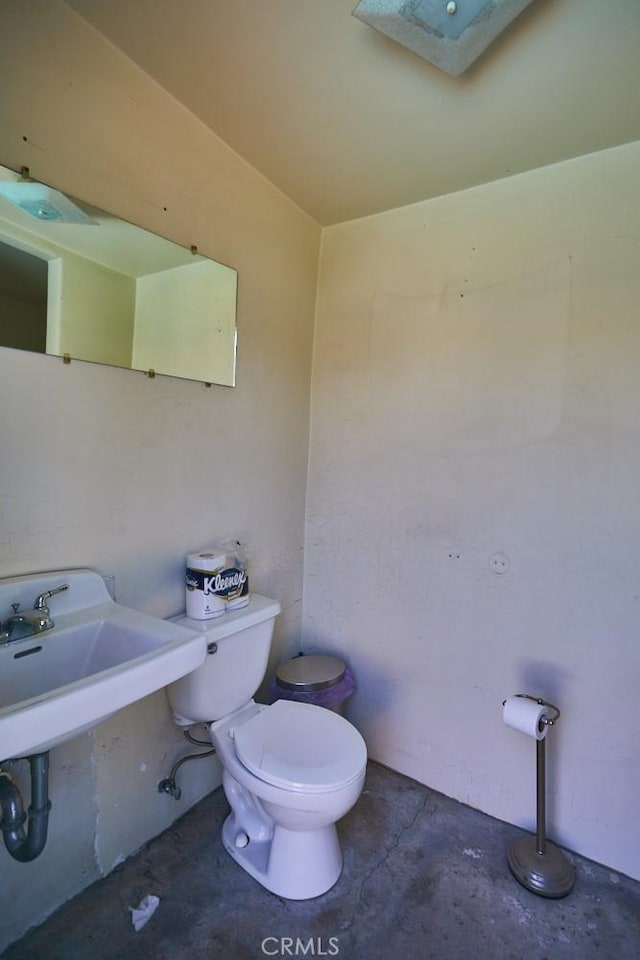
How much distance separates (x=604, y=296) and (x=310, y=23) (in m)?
1.14

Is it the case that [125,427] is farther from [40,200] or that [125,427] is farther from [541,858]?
[541,858]

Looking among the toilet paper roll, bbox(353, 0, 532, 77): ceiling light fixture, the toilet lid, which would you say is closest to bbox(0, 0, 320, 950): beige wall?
the toilet lid

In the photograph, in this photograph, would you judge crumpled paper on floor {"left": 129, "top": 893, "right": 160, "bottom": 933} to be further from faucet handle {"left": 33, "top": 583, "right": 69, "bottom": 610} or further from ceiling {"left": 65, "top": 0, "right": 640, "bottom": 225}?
ceiling {"left": 65, "top": 0, "right": 640, "bottom": 225}

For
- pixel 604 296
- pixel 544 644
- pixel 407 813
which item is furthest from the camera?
pixel 407 813

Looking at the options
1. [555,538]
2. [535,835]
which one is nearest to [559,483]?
[555,538]


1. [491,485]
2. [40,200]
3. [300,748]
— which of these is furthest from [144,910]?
[40,200]

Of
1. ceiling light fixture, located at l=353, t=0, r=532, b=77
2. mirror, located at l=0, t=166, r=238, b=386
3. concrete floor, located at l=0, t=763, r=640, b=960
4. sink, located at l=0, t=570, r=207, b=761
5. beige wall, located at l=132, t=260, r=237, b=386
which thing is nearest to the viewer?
sink, located at l=0, t=570, r=207, b=761

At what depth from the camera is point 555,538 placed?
5.07 ft

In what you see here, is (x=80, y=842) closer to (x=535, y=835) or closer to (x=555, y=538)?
(x=535, y=835)

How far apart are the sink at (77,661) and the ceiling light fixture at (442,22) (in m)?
1.49

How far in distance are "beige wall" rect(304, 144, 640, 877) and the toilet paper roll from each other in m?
0.15

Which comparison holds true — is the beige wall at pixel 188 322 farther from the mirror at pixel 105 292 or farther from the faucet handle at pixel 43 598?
the faucet handle at pixel 43 598

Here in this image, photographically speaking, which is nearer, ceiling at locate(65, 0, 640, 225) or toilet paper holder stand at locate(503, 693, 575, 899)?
ceiling at locate(65, 0, 640, 225)

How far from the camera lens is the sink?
79cm
